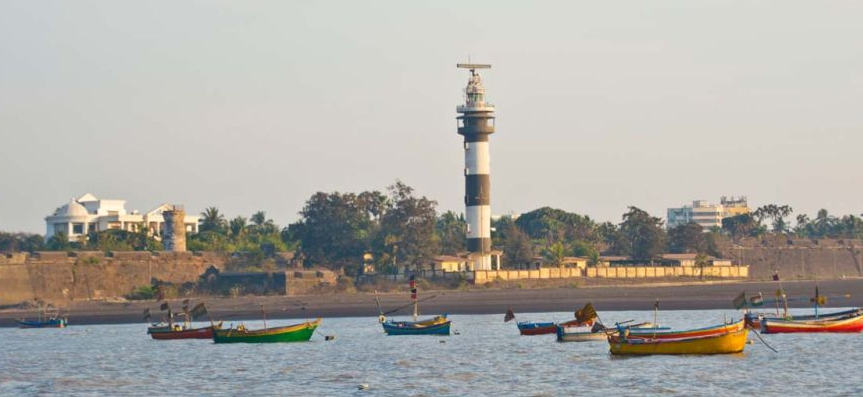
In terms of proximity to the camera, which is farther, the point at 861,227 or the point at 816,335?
the point at 861,227

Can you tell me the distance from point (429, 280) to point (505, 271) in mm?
6461

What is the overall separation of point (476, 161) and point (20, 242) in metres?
52.7

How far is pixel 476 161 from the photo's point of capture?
377 feet

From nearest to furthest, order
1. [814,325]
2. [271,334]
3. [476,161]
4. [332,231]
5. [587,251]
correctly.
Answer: [814,325] → [271,334] → [476,161] → [332,231] → [587,251]

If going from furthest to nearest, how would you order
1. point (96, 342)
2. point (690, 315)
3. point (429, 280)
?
point (429, 280)
point (690, 315)
point (96, 342)

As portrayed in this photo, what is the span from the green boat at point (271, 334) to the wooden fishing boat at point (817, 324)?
21.1m

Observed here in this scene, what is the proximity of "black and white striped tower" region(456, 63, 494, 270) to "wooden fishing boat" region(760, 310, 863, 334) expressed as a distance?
52808mm

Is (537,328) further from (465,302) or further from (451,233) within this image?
(451,233)

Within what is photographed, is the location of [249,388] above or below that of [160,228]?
below

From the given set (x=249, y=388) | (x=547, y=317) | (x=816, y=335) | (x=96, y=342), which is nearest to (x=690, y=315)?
(x=547, y=317)

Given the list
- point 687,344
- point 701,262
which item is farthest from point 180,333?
point 701,262

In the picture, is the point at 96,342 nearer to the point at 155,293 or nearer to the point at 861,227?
the point at 155,293

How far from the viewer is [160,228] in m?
161

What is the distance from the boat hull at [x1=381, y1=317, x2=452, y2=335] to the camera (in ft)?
233
